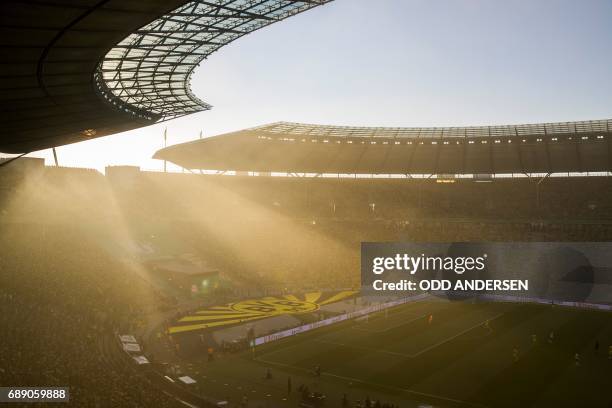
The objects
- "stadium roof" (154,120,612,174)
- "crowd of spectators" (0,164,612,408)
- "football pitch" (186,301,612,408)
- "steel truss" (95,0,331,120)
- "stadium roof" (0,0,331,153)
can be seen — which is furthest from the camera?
"stadium roof" (154,120,612,174)

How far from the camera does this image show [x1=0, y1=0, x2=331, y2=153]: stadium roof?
12430 millimetres

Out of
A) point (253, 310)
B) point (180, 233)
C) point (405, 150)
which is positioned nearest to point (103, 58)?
point (253, 310)

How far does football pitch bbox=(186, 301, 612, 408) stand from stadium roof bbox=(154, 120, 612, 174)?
33957 mm

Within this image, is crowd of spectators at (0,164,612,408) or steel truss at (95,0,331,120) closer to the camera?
steel truss at (95,0,331,120)

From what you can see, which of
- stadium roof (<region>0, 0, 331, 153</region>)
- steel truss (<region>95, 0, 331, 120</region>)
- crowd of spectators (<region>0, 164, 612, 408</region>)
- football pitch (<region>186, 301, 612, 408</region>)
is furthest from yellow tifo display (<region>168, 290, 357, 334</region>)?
steel truss (<region>95, 0, 331, 120</region>)

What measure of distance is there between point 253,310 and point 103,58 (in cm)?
3474

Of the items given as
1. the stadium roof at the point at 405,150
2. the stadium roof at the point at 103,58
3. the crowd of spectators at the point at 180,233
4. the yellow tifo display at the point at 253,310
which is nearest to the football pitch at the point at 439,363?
the yellow tifo display at the point at 253,310

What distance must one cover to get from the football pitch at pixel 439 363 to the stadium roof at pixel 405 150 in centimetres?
3396

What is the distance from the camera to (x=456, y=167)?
8281 cm

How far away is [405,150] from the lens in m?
83.6

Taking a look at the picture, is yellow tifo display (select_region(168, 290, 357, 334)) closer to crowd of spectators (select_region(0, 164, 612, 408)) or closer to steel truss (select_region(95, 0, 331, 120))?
crowd of spectators (select_region(0, 164, 612, 408))

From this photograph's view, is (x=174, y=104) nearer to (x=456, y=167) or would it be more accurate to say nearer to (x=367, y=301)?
(x=367, y=301)

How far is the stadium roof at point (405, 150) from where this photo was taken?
7406 centimetres

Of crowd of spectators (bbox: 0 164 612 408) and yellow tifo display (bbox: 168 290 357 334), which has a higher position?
crowd of spectators (bbox: 0 164 612 408)
